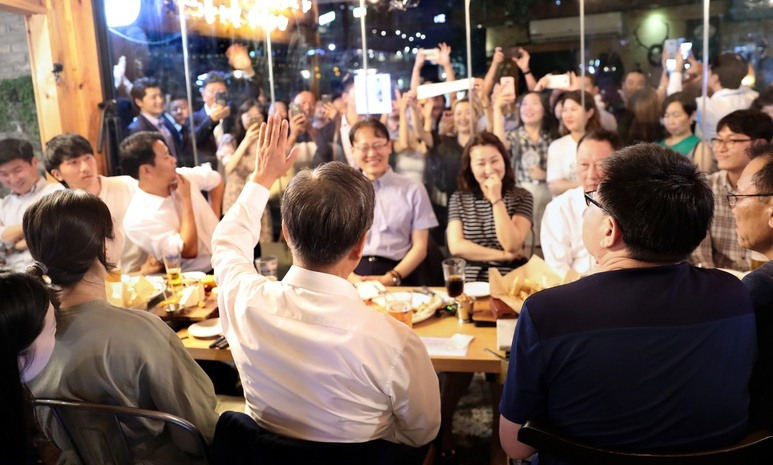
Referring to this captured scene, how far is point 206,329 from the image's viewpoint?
2.21m

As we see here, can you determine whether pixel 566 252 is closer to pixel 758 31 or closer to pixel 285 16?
pixel 758 31

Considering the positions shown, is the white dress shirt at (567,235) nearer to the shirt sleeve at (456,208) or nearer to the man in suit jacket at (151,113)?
the shirt sleeve at (456,208)

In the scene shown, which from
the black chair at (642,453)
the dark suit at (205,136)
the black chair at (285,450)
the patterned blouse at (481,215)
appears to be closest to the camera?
the black chair at (642,453)

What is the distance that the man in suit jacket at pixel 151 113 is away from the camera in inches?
178

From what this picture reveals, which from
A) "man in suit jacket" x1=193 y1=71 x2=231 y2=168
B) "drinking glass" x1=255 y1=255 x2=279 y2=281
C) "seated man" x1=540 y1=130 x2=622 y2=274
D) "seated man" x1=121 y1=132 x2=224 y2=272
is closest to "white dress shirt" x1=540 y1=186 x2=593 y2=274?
"seated man" x1=540 y1=130 x2=622 y2=274

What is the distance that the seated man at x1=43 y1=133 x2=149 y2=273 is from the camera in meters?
3.32

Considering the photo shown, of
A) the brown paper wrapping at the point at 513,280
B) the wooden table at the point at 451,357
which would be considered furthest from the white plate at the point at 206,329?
the brown paper wrapping at the point at 513,280

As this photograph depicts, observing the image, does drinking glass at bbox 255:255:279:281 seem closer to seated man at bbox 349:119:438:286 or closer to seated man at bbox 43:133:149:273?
seated man at bbox 349:119:438:286

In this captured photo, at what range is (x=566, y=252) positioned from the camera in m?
3.04

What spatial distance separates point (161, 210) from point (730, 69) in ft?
11.1

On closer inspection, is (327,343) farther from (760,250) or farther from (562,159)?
(562,159)

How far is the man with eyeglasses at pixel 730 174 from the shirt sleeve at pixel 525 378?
84.2 inches

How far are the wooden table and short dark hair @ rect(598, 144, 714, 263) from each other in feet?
2.43

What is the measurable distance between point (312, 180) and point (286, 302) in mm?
280
